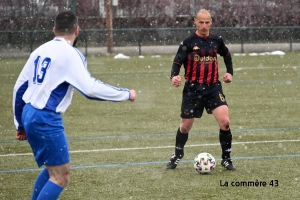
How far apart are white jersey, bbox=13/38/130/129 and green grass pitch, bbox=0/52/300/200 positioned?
1767mm

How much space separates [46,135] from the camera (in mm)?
5586

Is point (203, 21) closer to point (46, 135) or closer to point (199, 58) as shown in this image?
point (199, 58)

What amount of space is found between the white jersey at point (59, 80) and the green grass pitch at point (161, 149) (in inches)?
69.5

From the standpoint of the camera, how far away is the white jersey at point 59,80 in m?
5.52

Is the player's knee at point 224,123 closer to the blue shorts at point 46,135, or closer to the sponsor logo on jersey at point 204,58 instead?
the sponsor logo on jersey at point 204,58

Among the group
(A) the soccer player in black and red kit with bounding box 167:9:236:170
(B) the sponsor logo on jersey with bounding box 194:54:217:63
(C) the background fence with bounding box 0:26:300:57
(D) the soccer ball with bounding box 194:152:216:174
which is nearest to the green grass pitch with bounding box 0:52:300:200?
(D) the soccer ball with bounding box 194:152:216:174

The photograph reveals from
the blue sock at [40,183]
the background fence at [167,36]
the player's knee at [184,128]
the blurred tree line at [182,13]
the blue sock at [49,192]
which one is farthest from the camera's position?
the blurred tree line at [182,13]

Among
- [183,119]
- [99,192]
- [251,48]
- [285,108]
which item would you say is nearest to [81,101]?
[285,108]

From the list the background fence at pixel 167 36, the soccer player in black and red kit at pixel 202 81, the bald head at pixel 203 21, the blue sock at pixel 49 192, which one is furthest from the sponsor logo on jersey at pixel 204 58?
the background fence at pixel 167 36

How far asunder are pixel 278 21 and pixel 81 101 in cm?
2669

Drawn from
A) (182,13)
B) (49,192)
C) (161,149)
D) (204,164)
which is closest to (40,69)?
(49,192)

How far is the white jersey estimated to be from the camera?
5520mm

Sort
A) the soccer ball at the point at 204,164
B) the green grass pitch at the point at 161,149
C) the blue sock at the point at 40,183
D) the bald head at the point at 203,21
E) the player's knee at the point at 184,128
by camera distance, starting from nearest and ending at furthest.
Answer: the blue sock at the point at 40,183, the green grass pitch at the point at 161,149, the soccer ball at the point at 204,164, the bald head at the point at 203,21, the player's knee at the point at 184,128

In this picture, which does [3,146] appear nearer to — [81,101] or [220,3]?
[81,101]
